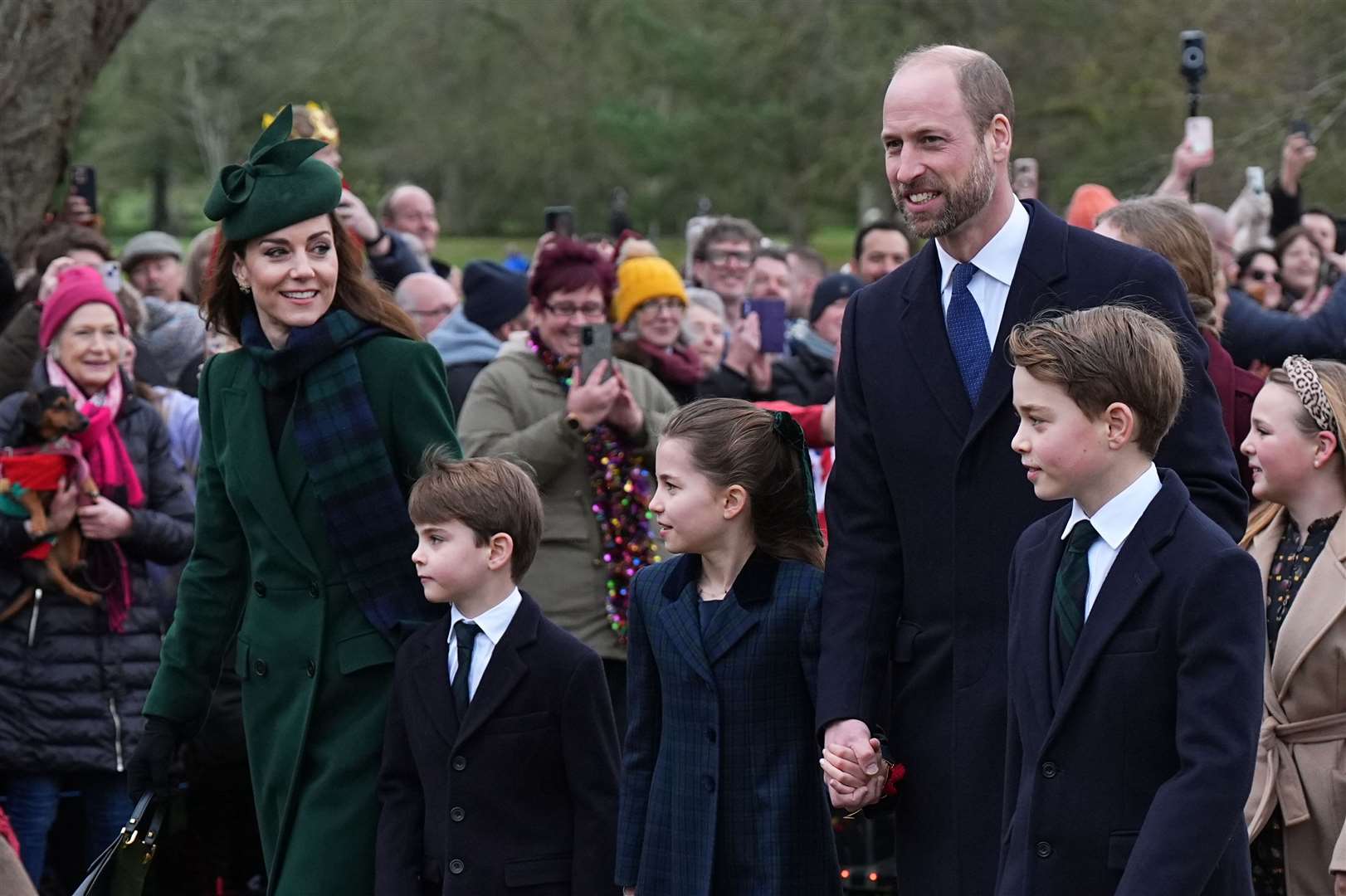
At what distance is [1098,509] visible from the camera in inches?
132

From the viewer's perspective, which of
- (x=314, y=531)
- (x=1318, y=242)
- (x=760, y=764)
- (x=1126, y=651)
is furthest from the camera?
(x=1318, y=242)

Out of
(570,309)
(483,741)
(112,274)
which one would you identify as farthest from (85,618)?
(483,741)

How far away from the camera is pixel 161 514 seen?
660 centimetres

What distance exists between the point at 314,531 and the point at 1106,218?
2323mm

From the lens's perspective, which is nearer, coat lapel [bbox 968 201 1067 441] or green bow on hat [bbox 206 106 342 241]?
coat lapel [bbox 968 201 1067 441]

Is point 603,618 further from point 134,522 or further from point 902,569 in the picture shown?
point 902,569

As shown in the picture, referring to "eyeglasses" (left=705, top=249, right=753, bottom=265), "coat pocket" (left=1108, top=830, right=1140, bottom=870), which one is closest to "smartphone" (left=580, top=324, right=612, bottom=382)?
"coat pocket" (left=1108, top=830, right=1140, bottom=870)

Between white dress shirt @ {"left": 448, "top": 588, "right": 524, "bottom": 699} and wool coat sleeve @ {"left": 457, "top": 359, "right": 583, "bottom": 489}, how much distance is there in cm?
141

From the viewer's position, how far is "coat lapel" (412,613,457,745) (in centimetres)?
445

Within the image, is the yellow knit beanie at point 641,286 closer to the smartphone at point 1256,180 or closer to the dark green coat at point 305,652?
the dark green coat at point 305,652

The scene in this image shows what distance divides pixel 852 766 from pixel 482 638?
→ 119 cm

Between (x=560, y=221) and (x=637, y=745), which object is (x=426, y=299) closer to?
(x=560, y=221)

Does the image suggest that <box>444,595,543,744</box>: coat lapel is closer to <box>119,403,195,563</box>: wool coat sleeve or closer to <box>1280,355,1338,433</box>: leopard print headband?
<box>1280,355,1338,433</box>: leopard print headband

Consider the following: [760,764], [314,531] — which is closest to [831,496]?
[760,764]
